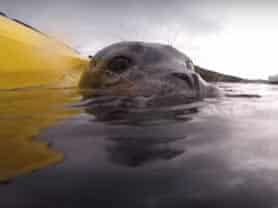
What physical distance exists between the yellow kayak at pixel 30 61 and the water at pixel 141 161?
10.1 ft

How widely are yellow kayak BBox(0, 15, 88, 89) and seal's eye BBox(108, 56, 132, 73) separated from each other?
4.72ft

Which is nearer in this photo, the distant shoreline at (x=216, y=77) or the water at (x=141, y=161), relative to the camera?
the water at (x=141, y=161)

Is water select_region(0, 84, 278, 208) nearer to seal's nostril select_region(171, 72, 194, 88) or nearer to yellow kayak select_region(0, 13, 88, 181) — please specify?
yellow kayak select_region(0, 13, 88, 181)

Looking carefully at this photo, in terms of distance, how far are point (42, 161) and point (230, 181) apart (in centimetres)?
71

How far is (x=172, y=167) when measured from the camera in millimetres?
1370

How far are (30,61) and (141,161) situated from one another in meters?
4.95

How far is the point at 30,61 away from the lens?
5992 millimetres

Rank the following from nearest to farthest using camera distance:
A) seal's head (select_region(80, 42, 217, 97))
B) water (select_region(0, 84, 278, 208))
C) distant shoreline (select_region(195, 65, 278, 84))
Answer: water (select_region(0, 84, 278, 208)), seal's head (select_region(80, 42, 217, 97)), distant shoreline (select_region(195, 65, 278, 84))

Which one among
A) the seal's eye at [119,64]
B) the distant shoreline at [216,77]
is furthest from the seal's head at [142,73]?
the distant shoreline at [216,77]

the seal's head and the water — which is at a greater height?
the seal's head

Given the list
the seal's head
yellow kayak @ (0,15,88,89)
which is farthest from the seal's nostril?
yellow kayak @ (0,15,88,89)

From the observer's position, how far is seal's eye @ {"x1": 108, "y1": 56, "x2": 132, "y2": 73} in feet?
14.3

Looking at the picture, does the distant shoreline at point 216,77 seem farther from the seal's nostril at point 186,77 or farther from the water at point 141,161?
the water at point 141,161

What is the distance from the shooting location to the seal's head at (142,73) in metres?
3.84
